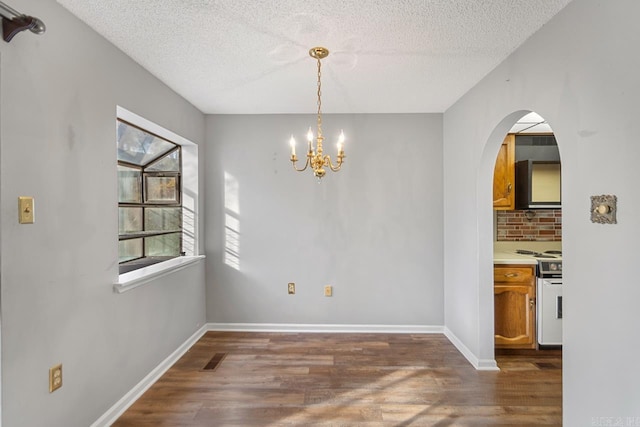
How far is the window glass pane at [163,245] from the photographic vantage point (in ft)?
9.61

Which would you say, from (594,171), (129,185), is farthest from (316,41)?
(129,185)

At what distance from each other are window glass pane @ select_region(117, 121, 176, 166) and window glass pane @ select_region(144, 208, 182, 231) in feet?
1.51

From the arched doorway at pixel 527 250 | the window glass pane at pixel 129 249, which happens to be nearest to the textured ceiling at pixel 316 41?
the arched doorway at pixel 527 250

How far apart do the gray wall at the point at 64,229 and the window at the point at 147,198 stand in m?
0.40

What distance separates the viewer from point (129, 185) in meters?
2.66

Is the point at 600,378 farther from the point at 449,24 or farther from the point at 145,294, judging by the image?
the point at 145,294

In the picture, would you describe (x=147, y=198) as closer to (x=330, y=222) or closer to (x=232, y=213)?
(x=232, y=213)

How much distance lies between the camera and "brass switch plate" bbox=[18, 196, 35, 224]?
4.75 ft

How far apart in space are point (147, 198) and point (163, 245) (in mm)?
501

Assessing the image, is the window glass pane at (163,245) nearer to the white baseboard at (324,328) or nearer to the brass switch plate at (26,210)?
the white baseboard at (324,328)

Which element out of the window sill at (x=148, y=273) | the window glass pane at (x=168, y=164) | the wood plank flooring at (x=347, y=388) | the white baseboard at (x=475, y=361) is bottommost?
the wood plank flooring at (x=347, y=388)

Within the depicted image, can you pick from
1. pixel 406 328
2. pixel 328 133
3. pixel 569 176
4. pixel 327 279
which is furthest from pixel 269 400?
pixel 328 133

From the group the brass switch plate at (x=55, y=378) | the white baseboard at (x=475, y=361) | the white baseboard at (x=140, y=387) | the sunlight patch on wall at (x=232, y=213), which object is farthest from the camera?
the sunlight patch on wall at (x=232, y=213)

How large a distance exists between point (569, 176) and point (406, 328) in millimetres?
2397
